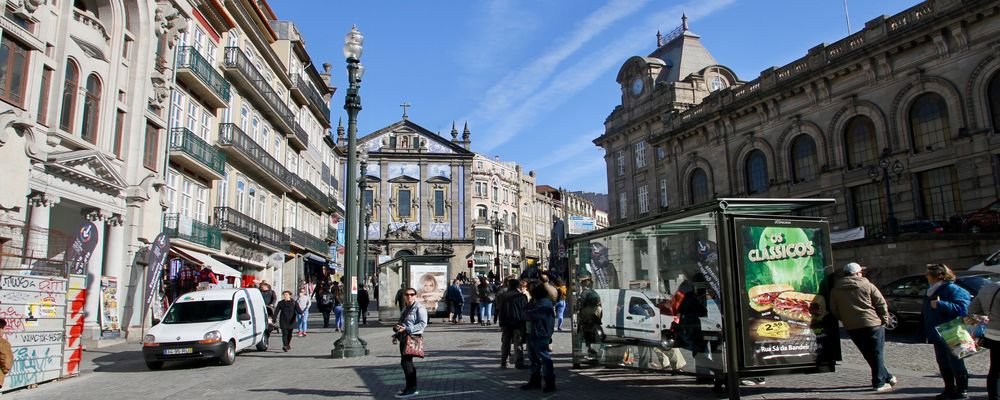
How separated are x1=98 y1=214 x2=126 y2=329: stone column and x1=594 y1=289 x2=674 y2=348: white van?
15079mm

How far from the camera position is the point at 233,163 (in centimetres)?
2916

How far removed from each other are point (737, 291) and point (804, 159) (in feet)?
97.5

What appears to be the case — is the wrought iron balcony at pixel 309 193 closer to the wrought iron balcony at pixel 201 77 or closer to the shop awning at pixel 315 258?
the shop awning at pixel 315 258

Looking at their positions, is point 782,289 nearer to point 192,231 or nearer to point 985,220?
point 985,220

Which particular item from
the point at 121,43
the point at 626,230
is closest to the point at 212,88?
the point at 121,43

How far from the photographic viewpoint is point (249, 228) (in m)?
30.2

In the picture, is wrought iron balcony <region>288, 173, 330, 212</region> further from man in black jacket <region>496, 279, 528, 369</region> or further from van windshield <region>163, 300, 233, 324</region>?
man in black jacket <region>496, 279, 528, 369</region>

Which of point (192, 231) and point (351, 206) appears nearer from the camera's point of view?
point (351, 206)

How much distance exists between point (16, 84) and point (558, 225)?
62.6 metres

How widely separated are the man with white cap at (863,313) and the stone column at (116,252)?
730 inches

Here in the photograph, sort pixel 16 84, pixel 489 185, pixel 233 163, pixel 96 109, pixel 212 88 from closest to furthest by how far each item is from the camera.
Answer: pixel 16 84
pixel 96 109
pixel 212 88
pixel 233 163
pixel 489 185

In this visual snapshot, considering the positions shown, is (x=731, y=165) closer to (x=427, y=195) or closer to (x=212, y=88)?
(x=212, y=88)

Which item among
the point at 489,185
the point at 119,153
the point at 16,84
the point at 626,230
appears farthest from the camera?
the point at 489,185

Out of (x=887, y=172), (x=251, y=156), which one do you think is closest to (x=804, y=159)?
(x=887, y=172)
